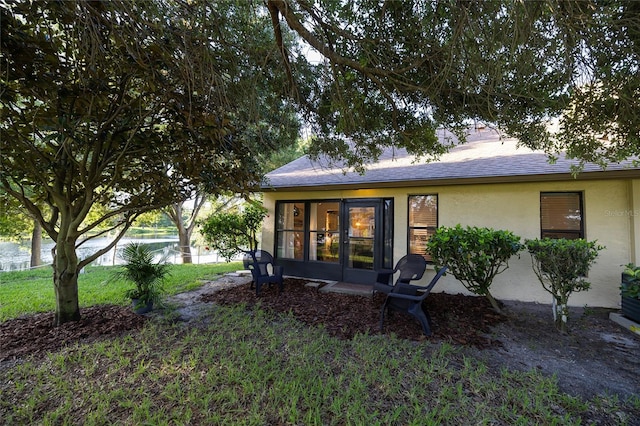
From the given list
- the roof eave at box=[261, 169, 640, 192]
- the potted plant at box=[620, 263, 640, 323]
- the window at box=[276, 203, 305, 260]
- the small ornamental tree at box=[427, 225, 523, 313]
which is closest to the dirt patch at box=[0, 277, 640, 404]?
the potted plant at box=[620, 263, 640, 323]

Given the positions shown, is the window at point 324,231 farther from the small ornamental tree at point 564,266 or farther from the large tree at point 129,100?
the small ornamental tree at point 564,266

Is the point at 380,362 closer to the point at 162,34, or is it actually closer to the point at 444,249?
the point at 444,249

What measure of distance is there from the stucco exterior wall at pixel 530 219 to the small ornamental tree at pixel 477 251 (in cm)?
116

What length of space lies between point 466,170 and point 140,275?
632 centimetres

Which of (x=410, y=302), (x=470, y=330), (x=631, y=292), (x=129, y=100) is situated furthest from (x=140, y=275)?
(x=631, y=292)

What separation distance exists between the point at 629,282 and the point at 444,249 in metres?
2.37

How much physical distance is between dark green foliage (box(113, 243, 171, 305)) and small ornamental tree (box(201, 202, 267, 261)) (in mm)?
2555

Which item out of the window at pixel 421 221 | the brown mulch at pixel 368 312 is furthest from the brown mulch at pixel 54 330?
the window at pixel 421 221

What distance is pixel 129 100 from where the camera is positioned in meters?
→ 3.52

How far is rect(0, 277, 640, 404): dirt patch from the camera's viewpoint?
2.93m

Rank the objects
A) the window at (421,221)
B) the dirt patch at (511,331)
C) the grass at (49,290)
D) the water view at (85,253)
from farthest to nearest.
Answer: the water view at (85,253)
the window at (421,221)
the grass at (49,290)
the dirt patch at (511,331)

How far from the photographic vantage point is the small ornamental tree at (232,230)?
716cm

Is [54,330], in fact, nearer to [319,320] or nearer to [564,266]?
[319,320]

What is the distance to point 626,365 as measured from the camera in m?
3.00
